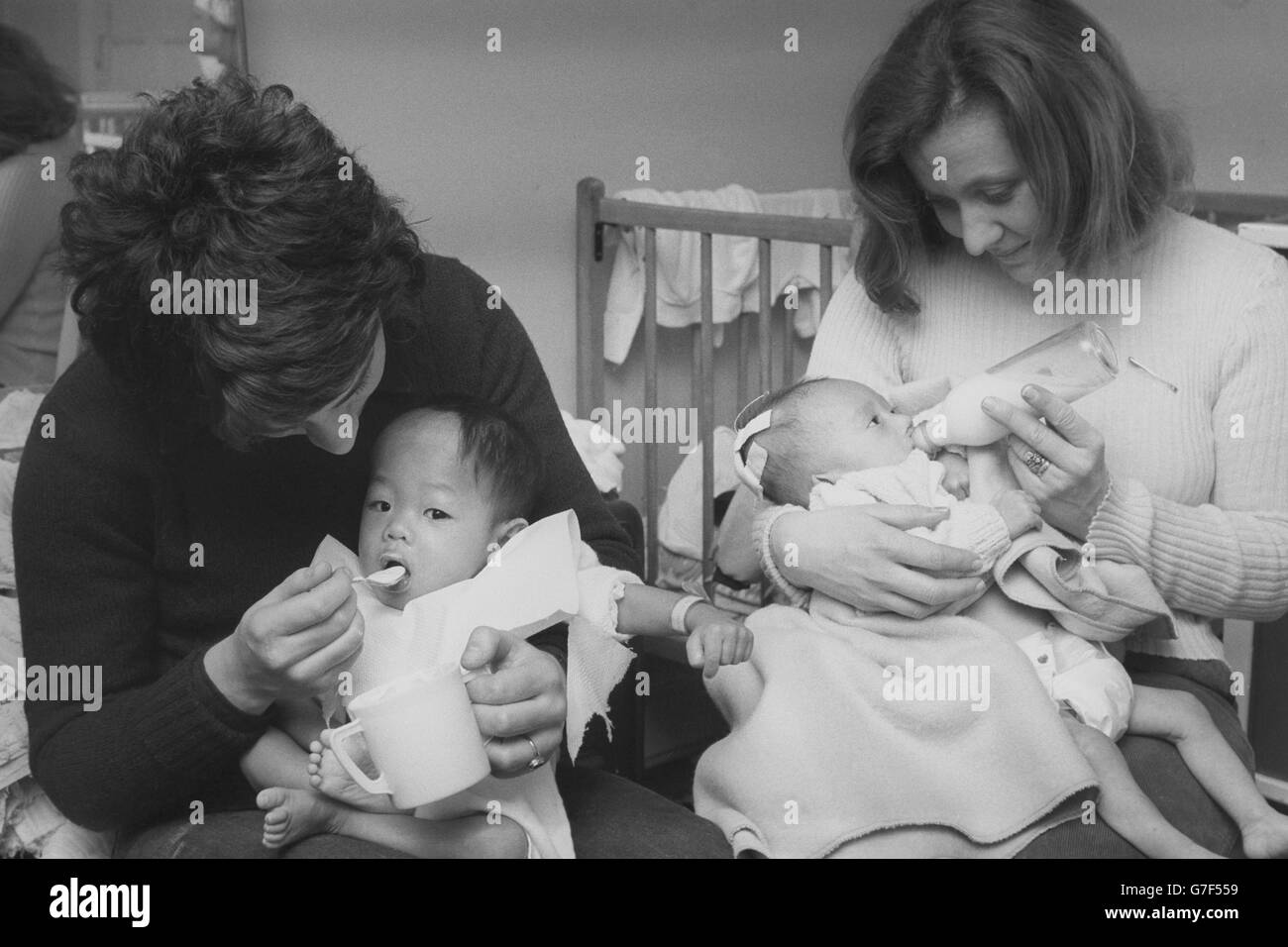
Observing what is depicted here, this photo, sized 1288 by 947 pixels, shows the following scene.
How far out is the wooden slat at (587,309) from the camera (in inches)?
96.5

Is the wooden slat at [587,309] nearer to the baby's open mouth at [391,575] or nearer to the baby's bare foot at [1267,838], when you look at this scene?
the baby's open mouth at [391,575]

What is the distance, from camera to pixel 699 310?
243 centimetres

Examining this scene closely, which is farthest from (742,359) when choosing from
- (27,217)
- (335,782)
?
(335,782)

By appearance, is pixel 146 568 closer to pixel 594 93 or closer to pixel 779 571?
pixel 779 571

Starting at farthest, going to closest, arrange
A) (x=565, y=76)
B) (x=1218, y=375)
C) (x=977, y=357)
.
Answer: (x=565, y=76) → (x=977, y=357) → (x=1218, y=375)

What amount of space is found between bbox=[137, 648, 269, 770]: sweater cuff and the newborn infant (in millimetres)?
589

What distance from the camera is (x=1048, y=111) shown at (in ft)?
4.09

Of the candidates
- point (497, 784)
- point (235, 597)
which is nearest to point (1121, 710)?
point (497, 784)

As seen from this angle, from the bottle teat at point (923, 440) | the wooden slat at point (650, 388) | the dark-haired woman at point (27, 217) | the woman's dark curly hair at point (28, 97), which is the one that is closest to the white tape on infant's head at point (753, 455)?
the bottle teat at point (923, 440)

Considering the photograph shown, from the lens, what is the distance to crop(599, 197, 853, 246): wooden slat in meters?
1.88

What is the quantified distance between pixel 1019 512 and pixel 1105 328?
0.87ft
